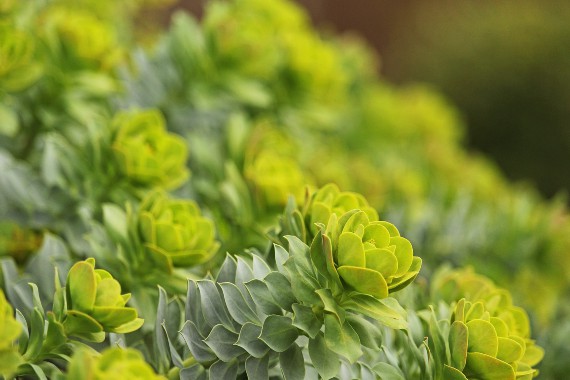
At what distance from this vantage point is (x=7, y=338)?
1.70 ft

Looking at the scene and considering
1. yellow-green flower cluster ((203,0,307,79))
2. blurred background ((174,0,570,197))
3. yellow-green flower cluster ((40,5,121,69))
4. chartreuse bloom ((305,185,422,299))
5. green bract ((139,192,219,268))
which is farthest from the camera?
blurred background ((174,0,570,197))

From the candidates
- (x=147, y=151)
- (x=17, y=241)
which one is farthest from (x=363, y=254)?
(x=17, y=241)

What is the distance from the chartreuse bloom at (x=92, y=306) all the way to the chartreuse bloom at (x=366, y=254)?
6.6 inches

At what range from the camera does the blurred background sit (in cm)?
288

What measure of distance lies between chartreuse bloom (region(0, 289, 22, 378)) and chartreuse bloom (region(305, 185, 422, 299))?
0.23 meters

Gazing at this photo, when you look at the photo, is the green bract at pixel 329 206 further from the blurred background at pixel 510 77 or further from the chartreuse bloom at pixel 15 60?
the blurred background at pixel 510 77

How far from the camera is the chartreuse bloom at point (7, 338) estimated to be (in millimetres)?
Result: 516

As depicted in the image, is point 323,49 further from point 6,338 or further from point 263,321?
point 6,338

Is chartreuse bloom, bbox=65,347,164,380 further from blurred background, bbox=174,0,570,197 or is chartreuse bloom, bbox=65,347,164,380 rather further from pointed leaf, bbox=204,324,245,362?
blurred background, bbox=174,0,570,197

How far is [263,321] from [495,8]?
309cm

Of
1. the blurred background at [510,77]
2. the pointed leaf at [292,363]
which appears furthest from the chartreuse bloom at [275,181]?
the blurred background at [510,77]

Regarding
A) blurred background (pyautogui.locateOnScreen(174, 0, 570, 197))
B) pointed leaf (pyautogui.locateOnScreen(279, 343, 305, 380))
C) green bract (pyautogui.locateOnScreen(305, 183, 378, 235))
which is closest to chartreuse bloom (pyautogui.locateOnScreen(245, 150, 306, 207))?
green bract (pyautogui.locateOnScreen(305, 183, 378, 235))

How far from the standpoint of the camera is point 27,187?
835 millimetres

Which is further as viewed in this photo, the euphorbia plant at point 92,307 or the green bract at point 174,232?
the green bract at point 174,232
